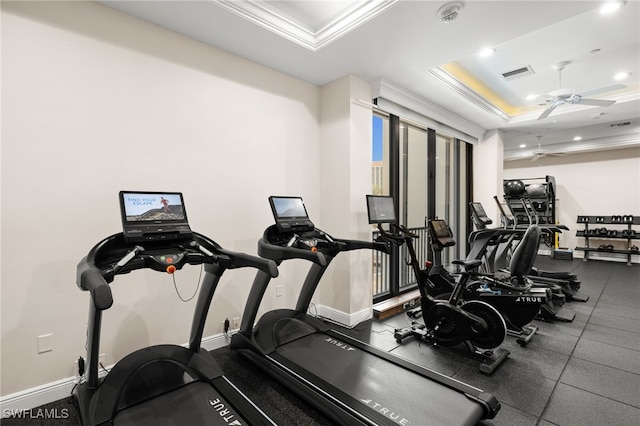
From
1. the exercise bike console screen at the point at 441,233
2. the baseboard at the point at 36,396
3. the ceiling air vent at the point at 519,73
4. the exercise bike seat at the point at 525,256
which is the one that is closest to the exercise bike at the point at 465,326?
the exercise bike console screen at the point at 441,233

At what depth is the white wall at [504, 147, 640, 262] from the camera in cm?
768

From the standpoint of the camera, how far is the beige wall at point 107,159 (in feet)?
6.89

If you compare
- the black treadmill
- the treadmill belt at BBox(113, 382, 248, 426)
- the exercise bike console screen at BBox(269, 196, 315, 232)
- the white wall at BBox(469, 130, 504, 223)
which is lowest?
the treadmill belt at BBox(113, 382, 248, 426)

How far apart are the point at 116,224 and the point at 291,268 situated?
6.21ft

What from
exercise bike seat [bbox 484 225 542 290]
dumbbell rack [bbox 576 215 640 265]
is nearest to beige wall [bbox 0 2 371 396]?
exercise bike seat [bbox 484 225 542 290]

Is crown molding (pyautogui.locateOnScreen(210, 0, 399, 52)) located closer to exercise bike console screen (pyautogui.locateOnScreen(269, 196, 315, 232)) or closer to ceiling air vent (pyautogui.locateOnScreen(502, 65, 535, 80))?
exercise bike console screen (pyautogui.locateOnScreen(269, 196, 315, 232))

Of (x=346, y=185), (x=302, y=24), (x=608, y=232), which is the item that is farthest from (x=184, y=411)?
(x=608, y=232)

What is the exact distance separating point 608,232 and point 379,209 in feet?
25.5

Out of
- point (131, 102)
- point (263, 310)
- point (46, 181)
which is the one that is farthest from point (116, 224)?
point (263, 310)

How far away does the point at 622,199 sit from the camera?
780 cm

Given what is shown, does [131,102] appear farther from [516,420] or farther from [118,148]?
[516,420]

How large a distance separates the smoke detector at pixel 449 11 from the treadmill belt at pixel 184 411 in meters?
3.31

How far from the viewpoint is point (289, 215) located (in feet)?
9.78

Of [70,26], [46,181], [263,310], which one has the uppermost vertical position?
[70,26]
